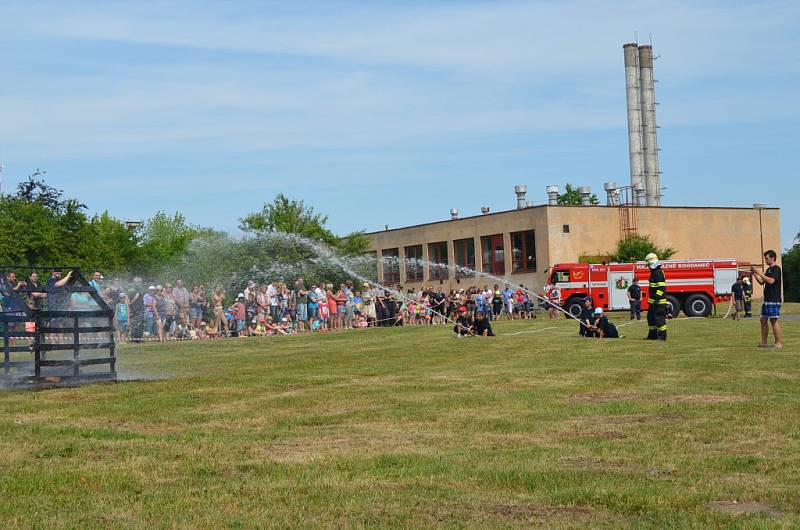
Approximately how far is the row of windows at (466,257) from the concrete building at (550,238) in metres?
0.07

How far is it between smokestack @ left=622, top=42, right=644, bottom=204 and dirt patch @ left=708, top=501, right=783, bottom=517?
79.1 meters

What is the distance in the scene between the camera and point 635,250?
70062mm

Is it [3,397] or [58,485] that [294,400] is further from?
[58,485]

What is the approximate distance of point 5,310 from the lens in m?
17.4

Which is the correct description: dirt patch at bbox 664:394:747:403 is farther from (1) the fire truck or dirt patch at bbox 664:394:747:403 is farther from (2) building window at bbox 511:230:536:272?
(2) building window at bbox 511:230:536:272

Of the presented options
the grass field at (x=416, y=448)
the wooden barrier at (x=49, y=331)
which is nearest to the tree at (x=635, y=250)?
the grass field at (x=416, y=448)

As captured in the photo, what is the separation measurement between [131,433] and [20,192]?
45.3 meters

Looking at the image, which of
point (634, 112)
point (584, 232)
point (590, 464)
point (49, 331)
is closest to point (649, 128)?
point (634, 112)

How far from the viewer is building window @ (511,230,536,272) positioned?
73125 millimetres

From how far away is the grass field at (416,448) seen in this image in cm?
714

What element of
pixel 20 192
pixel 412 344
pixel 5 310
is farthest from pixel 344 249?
pixel 5 310

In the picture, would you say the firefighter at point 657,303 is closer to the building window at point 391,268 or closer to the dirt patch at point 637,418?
the dirt patch at point 637,418

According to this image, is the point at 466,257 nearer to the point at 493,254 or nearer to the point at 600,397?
the point at 493,254

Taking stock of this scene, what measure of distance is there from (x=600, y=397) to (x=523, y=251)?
199 ft
